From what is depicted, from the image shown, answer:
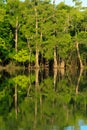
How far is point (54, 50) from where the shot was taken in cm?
5641

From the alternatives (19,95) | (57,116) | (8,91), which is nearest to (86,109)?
(57,116)

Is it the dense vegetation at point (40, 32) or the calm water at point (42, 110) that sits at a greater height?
the dense vegetation at point (40, 32)

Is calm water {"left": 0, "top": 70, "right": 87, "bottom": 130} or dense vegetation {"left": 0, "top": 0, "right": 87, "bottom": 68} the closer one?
calm water {"left": 0, "top": 70, "right": 87, "bottom": 130}

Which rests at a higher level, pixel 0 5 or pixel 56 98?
pixel 0 5

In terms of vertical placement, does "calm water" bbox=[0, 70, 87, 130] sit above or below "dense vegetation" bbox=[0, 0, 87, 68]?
below

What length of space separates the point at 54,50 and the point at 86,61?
8.84m

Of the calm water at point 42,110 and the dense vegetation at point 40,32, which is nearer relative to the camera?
the calm water at point 42,110

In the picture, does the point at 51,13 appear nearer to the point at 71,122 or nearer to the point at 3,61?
the point at 3,61

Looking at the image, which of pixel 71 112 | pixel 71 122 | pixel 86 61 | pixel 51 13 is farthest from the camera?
pixel 86 61

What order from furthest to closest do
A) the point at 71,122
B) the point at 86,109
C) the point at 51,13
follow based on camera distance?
1. the point at 51,13
2. the point at 86,109
3. the point at 71,122

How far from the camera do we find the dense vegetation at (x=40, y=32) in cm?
5438

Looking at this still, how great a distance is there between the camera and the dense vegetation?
54.4 meters

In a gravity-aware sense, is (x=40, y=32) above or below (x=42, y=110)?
above

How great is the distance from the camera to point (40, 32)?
56.2 m
